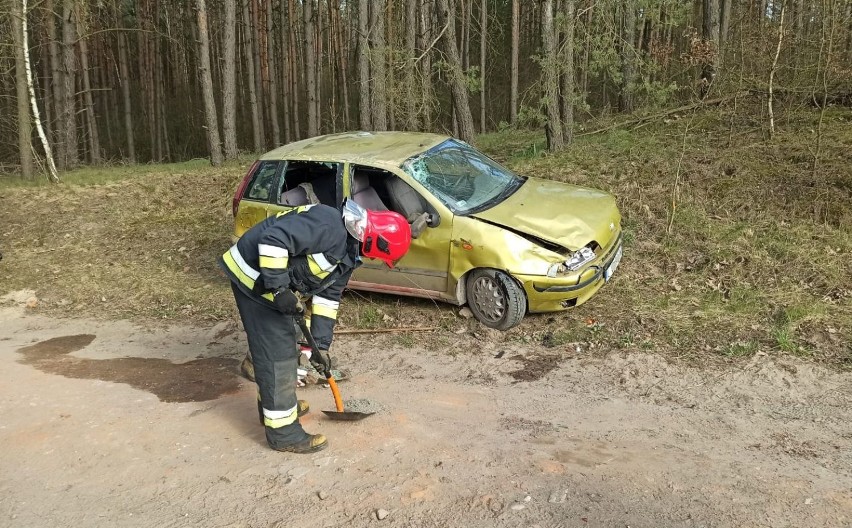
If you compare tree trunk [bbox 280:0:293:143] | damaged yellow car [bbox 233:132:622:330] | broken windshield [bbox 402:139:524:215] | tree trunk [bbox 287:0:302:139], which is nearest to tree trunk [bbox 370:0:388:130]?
damaged yellow car [bbox 233:132:622:330]

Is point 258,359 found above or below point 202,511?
above

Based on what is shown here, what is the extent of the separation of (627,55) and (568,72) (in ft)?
9.68

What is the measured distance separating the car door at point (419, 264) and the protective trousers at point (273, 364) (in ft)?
7.87

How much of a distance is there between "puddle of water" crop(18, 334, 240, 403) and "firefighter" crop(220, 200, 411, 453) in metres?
1.40

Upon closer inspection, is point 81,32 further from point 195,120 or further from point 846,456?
point 846,456

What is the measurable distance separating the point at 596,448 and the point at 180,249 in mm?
7498

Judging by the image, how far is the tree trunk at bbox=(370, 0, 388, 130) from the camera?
12.0m

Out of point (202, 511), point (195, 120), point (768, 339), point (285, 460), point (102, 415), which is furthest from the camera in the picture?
point (195, 120)

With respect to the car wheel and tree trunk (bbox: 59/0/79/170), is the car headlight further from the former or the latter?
tree trunk (bbox: 59/0/79/170)

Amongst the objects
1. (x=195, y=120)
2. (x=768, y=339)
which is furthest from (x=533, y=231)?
(x=195, y=120)

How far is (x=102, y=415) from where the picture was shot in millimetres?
4898

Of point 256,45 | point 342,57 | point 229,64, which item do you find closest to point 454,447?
point 229,64

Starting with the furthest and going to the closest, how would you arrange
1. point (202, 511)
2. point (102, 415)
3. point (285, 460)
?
point (102, 415) < point (285, 460) < point (202, 511)

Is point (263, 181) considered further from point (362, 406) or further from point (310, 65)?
point (310, 65)
